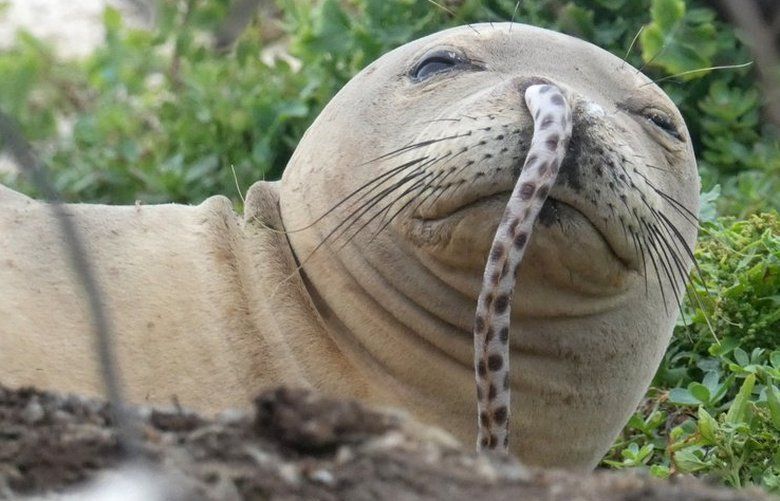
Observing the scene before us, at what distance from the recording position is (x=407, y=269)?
385 centimetres

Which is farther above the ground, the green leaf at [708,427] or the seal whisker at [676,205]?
the seal whisker at [676,205]

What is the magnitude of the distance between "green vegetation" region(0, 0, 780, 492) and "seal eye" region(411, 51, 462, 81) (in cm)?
61

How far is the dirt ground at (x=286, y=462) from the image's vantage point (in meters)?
1.88

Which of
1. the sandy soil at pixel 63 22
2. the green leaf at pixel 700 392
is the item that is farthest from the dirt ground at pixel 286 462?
the sandy soil at pixel 63 22

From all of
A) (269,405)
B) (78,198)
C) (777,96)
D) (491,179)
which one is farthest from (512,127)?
(78,198)

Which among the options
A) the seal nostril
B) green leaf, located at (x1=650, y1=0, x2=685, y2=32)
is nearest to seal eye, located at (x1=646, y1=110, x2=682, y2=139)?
the seal nostril

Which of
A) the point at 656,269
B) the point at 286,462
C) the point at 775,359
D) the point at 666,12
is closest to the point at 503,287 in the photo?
the point at 656,269

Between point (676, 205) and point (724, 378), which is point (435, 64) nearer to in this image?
point (676, 205)

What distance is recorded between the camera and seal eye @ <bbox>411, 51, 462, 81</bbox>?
428 cm

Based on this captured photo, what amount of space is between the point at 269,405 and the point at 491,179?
1487 mm

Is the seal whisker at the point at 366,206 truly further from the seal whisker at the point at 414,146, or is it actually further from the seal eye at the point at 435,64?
the seal eye at the point at 435,64

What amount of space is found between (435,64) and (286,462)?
8.23ft

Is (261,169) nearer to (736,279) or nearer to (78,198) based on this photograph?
(78,198)

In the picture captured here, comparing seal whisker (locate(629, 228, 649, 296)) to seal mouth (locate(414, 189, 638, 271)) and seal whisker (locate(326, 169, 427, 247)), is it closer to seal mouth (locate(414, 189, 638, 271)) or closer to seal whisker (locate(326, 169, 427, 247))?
seal mouth (locate(414, 189, 638, 271))
